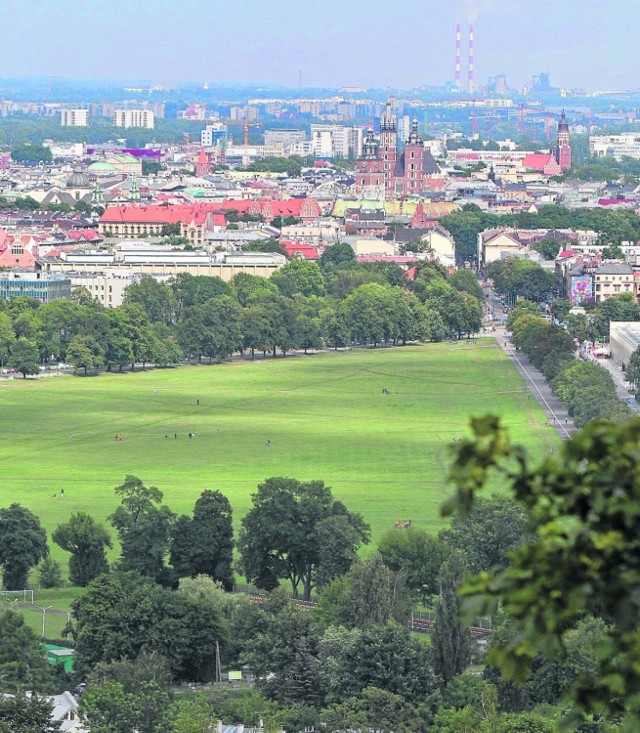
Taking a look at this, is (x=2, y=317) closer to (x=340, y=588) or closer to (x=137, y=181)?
(x=340, y=588)

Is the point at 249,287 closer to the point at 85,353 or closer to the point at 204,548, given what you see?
the point at 85,353

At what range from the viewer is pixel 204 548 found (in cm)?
3547

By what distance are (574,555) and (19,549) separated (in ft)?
105

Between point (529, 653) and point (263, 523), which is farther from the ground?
point (529, 653)

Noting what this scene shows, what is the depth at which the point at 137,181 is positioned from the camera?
6875 inches

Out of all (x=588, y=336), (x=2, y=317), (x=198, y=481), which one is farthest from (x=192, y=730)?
(x=588, y=336)

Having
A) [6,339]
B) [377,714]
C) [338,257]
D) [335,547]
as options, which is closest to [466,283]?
[338,257]

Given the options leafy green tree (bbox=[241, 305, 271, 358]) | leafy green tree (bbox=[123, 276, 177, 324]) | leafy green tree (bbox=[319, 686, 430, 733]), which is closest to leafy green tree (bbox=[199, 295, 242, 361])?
leafy green tree (bbox=[241, 305, 271, 358])

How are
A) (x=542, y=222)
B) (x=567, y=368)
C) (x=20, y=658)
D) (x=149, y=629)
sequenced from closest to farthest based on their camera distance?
(x=20, y=658)
(x=149, y=629)
(x=567, y=368)
(x=542, y=222)

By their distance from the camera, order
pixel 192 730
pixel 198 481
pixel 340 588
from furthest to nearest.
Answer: pixel 198 481, pixel 340 588, pixel 192 730

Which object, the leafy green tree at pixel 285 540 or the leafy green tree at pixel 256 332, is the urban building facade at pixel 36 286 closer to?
the leafy green tree at pixel 256 332

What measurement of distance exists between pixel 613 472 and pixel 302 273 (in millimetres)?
100850

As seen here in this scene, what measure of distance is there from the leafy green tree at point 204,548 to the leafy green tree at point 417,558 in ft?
9.55

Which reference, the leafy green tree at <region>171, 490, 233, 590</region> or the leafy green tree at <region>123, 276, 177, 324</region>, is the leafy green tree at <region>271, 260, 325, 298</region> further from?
the leafy green tree at <region>171, 490, 233, 590</region>
